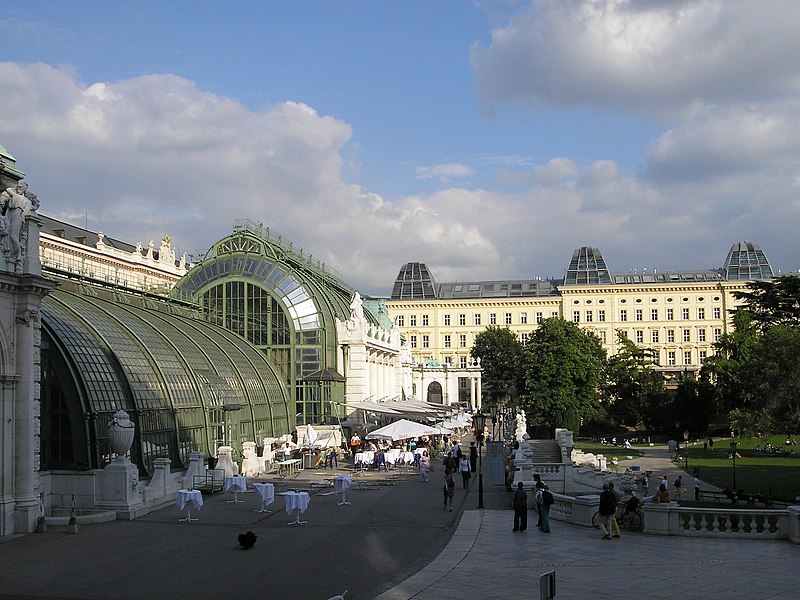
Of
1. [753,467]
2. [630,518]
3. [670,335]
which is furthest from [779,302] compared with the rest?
[630,518]

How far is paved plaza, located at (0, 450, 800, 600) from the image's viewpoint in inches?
717

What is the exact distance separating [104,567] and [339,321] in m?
39.9

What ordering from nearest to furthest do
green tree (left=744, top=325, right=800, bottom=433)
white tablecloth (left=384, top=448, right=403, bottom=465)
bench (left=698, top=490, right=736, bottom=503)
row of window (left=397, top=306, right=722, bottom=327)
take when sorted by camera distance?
bench (left=698, top=490, right=736, bottom=503), white tablecloth (left=384, top=448, right=403, bottom=465), green tree (left=744, top=325, right=800, bottom=433), row of window (left=397, top=306, right=722, bottom=327)

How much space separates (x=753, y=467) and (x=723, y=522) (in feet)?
108

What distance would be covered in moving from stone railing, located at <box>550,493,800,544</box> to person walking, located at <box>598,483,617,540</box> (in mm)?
1359

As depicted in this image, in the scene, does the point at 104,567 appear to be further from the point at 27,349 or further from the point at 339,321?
the point at 339,321

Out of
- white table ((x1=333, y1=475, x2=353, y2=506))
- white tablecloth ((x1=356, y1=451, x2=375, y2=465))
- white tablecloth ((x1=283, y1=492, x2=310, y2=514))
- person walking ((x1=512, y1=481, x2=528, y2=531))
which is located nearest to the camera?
person walking ((x1=512, y1=481, x2=528, y2=531))

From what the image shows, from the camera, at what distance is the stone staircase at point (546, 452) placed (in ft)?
184

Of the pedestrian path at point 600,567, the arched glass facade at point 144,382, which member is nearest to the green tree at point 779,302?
the arched glass facade at point 144,382

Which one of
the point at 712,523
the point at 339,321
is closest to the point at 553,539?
the point at 712,523

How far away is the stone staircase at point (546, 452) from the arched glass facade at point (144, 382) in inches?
645

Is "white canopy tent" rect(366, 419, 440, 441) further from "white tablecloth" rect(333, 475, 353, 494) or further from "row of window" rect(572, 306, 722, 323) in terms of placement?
"row of window" rect(572, 306, 722, 323)

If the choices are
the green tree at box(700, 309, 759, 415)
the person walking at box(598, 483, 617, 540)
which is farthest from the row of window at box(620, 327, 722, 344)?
the person walking at box(598, 483, 617, 540)

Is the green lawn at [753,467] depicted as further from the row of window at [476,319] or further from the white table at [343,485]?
the row of window at [476,319]
